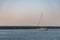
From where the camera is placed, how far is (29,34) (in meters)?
1.55

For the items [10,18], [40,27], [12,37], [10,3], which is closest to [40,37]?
[40,27]

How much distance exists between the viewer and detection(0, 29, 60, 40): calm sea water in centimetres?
154

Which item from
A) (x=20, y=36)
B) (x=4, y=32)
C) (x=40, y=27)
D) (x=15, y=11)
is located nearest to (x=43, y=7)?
(x=40, y=27)

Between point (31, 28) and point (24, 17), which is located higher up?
point (24, 17)

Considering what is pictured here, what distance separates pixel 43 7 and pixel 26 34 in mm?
452

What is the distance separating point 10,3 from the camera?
156 centimetres

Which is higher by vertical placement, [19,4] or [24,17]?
[19,4]

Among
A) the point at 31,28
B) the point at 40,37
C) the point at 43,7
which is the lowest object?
the point at 40,37

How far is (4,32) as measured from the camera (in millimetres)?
1534

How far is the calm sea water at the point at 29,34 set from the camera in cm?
154

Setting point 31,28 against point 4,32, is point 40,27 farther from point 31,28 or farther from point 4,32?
point 4,32

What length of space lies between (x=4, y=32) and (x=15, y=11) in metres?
0.33

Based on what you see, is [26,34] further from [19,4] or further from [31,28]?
[19,4]

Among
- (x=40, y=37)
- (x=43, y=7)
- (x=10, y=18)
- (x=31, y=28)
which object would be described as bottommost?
(x=40, y=37)
